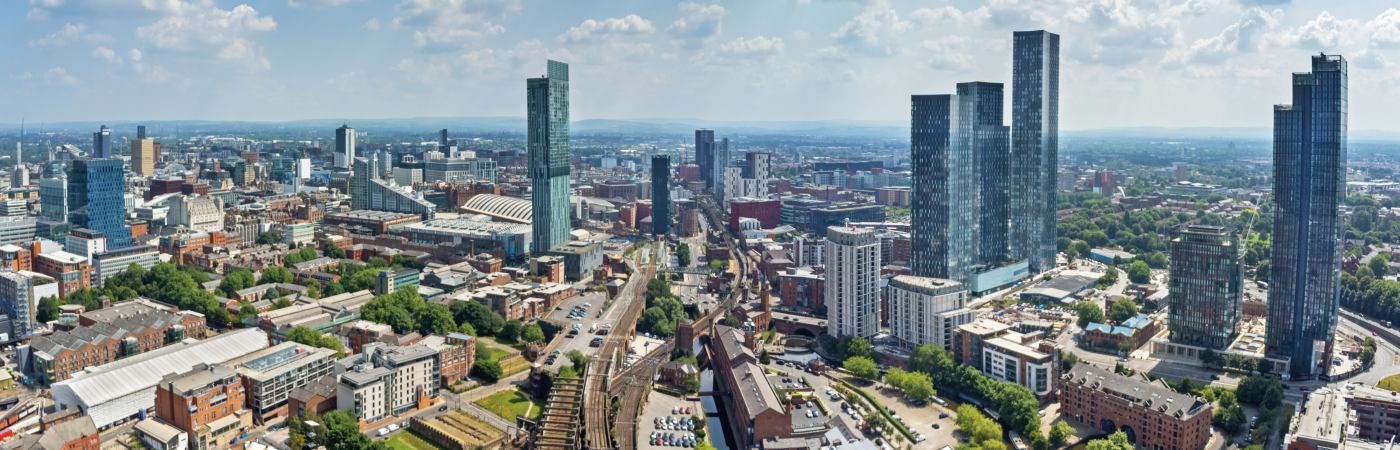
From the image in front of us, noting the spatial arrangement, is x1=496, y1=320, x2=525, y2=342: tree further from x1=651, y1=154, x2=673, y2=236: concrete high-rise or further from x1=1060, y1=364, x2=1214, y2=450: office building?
x1=651, y1=154, x2=673, y2=236: concrete high-rise

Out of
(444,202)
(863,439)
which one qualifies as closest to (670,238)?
(444,202)

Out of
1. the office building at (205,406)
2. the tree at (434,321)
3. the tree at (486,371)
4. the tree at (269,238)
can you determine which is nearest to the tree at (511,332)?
the tree at (434,321)

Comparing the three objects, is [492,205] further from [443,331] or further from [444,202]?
[443,331]

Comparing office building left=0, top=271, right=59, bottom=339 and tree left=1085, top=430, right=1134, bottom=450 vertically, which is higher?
office building left=0, top=271, right=59, bottom=339

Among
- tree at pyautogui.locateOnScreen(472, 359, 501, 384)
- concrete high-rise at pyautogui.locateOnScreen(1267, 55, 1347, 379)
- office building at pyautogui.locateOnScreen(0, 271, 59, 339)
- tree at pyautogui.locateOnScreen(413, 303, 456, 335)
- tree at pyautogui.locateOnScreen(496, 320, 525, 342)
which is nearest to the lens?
tree at pyautogui.locateOnScreen(472, 359, 501, 384)

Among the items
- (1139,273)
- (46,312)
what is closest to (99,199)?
(46,312)

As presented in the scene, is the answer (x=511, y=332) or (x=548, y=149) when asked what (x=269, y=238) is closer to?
(x=548, y=149)

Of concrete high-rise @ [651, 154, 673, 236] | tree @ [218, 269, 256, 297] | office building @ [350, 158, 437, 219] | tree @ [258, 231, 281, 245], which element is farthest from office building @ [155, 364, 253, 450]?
concrete high-rise @ [651, 154, 673, 236]
